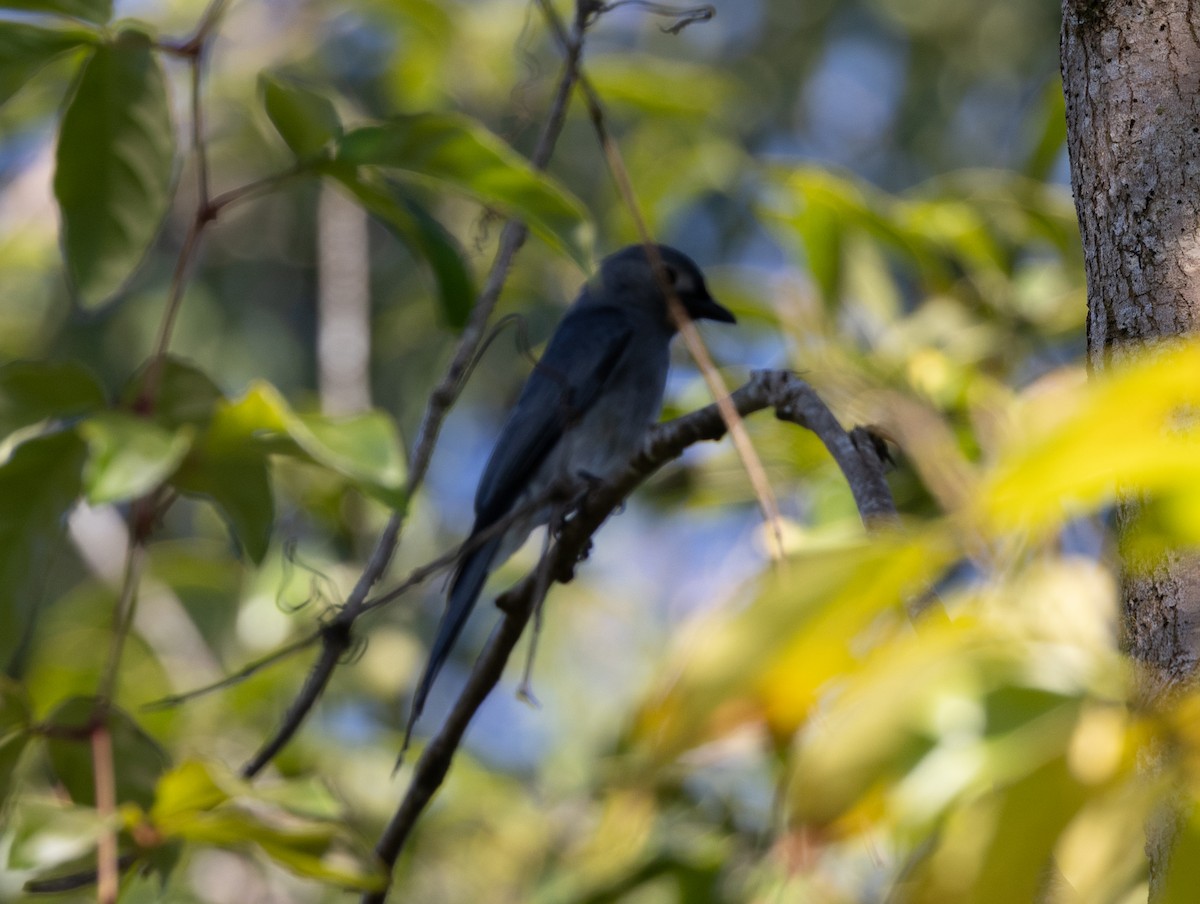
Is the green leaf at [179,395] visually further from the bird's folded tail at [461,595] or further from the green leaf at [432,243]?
the bird's folded tail at [461,595]

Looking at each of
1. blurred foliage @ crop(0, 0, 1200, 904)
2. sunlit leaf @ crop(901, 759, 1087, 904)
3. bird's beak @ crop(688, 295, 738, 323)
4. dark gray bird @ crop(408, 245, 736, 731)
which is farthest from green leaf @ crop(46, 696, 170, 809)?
bird's beak @ crop(688, 295, 738, 323)

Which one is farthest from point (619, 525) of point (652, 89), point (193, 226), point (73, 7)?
point (73, 7)

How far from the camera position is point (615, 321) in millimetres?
4832

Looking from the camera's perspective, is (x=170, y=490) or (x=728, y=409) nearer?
(x=728, y=409)

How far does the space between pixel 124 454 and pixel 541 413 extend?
295 centimetres

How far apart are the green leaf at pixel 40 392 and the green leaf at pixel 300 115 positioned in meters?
0.47

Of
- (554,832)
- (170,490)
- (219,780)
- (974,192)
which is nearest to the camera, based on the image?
(219,780)

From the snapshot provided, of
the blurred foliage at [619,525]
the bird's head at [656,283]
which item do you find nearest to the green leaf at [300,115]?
the blurred foliage at [619,525]

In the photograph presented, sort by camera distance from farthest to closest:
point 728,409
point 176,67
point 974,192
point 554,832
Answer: point 176,67
point 554,832
point 974,192
point 728,409

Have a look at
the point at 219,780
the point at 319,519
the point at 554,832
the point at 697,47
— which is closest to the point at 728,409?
the point at 219,780

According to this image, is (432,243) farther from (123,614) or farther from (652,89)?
(652,89)

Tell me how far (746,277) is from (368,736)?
2133 mm

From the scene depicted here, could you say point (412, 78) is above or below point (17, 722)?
above

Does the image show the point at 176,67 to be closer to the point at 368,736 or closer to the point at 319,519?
the point at 319,519
